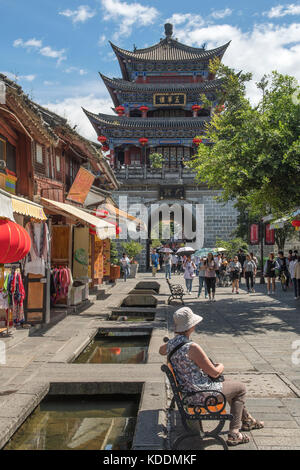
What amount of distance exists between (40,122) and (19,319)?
156 inches

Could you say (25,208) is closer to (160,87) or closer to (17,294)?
(17,294)

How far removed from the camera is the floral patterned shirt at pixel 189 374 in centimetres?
407

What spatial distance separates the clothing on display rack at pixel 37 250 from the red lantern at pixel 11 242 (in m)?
3.08

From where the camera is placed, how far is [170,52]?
4162cm

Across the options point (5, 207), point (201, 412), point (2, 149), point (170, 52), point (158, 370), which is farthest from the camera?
point (170, 52)

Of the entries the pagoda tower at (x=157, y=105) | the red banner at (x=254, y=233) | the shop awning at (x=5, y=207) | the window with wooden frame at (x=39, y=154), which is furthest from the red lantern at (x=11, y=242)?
the pagoda tower at (x=157, y=105)

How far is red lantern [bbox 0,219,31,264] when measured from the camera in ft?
18.0

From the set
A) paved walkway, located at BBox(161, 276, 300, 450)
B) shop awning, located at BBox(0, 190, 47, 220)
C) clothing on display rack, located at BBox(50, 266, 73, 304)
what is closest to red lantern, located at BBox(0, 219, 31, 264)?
shop awning, located at BBox(0, 190, 47, 220)

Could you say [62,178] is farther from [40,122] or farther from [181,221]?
[181,221]

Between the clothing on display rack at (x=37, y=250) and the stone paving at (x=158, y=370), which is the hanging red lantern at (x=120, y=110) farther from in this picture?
the clothing on display rack at (x=37, y=250)

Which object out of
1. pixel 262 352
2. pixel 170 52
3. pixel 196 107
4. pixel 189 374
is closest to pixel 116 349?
pixel 262 352

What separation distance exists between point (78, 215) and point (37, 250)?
2.18 m

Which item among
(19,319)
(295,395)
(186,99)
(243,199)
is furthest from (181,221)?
(295,395)

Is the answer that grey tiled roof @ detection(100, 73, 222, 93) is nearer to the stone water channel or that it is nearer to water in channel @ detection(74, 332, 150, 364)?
water in channel @ detection(74, 332, 150, 364)
